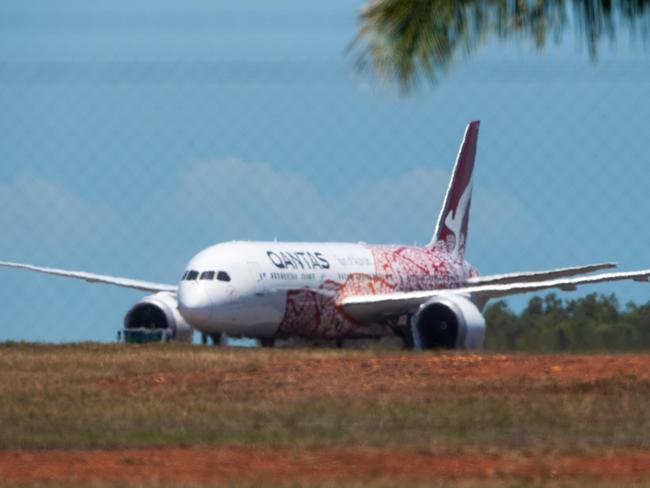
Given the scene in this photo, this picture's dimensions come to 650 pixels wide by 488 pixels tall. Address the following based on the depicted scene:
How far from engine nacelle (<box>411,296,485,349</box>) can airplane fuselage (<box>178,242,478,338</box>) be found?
2.25 meters

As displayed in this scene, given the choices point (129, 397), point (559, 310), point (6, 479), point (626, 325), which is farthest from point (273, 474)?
point (559, 310)

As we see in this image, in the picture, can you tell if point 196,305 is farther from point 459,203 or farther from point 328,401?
point 328,401

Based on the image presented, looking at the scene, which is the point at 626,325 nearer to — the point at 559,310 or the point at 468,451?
the point at 559,310

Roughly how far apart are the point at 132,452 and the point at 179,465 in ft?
4.81

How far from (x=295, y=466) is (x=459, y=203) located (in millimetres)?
38057

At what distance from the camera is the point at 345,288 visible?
160 feet

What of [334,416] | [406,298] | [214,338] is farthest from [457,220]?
[334,416]

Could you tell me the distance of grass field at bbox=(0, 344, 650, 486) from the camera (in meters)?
17.4

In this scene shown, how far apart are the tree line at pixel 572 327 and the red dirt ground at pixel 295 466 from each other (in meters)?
17.6

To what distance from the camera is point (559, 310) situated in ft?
134

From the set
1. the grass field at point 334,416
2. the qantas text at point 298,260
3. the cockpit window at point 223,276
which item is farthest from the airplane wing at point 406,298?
the grass field at point 334,416

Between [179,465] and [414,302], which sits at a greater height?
[414,302]

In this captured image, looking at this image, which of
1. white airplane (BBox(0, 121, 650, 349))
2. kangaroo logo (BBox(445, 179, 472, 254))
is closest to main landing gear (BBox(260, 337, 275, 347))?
white airplane (BBox(0, 121, 650, 349))

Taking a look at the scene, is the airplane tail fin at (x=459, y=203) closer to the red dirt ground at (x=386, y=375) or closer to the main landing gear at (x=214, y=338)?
the main landing gear at (x=214, y=338)
